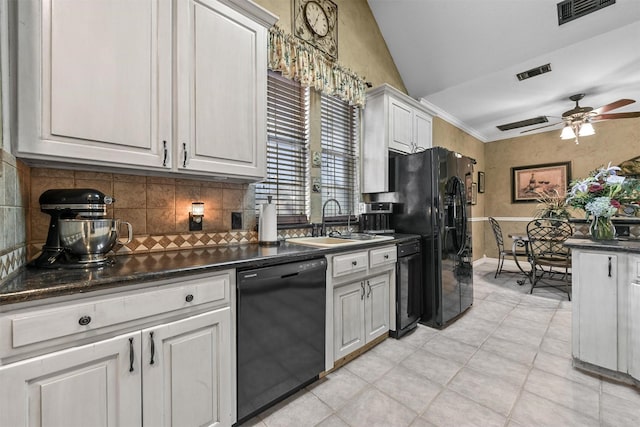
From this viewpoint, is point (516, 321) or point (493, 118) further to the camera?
point (493, 118)

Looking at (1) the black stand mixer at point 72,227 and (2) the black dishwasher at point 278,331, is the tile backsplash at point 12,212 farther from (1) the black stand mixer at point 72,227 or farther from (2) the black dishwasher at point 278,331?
(2) the black dishwasher at point 278,331

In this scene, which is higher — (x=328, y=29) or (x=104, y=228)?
(x=328, y=29)

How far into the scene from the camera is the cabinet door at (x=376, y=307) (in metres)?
2.21

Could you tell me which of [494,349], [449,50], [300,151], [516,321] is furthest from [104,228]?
[449,50]

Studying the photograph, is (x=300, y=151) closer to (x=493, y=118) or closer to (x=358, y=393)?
(x=358, y=393)

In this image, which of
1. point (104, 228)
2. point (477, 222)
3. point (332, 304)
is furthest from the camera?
point (477, 222)

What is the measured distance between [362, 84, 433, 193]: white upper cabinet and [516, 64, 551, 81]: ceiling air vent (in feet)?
5.64

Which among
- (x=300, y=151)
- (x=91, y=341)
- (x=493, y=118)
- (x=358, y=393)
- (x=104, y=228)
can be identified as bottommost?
(x=358, y=393)

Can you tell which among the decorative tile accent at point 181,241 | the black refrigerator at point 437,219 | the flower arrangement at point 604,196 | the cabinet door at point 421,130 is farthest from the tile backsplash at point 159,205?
the flower arrangement at point 604,196

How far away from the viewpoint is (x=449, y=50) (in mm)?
3406

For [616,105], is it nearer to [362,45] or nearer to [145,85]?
[362,45]

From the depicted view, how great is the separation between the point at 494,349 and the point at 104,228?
2921 millimetres

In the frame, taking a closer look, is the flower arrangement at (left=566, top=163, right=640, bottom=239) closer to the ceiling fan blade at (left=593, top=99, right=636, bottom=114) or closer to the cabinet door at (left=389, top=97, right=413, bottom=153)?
the cabinet door at (left=389, top=97, right=413, bottom=153)

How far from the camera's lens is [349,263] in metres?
1.99
